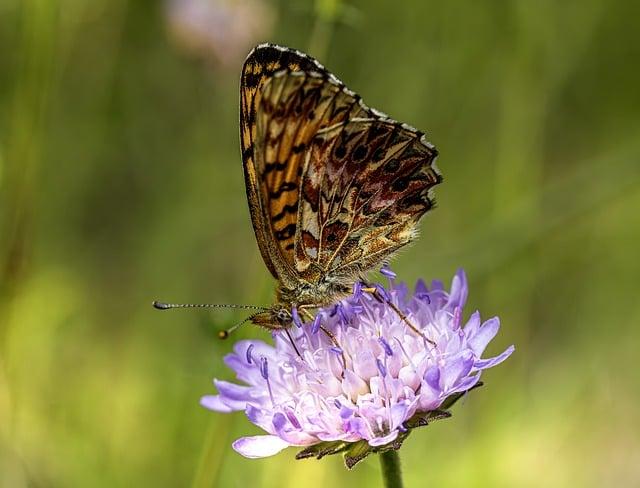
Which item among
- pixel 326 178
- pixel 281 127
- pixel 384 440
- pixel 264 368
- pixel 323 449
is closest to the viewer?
pixel 384 440

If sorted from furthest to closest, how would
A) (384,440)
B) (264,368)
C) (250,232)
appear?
(250,232)
(264,368)
(384,440)

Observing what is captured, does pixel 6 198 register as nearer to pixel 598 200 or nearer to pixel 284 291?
pixel 284 291

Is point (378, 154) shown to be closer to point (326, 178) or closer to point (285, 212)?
point (326, 178)

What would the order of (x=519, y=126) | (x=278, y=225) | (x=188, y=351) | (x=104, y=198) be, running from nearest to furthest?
(x=278, y=225), (x=519, y=126), (x=188, y=351), (x=104, y=198)

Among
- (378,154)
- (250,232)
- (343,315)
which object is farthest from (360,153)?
(250,232)

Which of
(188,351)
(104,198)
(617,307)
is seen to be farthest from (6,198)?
(617,307)

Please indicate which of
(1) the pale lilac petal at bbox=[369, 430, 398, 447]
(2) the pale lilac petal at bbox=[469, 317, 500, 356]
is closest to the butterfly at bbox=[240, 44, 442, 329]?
(2) the pale lilac petal at bbox=[469, 317, 500, 356]

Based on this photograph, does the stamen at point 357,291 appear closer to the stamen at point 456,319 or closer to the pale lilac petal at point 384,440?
the stamen at point 456,319
